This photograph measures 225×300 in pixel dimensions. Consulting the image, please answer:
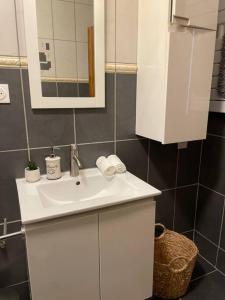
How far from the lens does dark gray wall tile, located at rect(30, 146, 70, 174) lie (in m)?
1.26

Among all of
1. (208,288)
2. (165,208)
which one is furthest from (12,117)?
(208,288)

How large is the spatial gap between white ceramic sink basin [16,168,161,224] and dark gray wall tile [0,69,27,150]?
0.20 m

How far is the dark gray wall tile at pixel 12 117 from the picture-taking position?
113cm

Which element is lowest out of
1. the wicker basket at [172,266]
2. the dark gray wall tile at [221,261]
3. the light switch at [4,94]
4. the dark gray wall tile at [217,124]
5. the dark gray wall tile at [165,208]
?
the dark gray wall tile at [221,261]

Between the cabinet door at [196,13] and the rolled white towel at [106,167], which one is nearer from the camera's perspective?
the cabinet door at [196,13]

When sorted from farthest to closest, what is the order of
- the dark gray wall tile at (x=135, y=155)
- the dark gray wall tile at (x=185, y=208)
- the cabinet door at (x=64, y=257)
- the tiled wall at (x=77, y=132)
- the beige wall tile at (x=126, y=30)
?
the dark gray wall tile at (x=185, y=208), the dark gray wall tile at (x=135, y=155), the beige wall tile at (x=126, y=30), the tiled wall at (x=77, y=132), the cabinet door at (x=64, y=257)

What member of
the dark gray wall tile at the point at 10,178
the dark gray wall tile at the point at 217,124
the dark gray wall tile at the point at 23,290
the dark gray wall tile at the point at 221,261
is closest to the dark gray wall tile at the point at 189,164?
the dark gray wall tile at the point at 217,124

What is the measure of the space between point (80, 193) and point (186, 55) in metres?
0.90

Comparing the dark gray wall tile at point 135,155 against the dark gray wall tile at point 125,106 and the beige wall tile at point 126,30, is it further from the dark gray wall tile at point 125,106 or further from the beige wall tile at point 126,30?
the beige wall tile at point 126,30

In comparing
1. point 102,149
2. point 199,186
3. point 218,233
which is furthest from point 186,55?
point 218,233

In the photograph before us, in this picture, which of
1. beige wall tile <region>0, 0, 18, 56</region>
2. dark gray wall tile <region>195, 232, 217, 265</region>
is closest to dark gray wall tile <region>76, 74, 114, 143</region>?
beige wall tile <region>0, 0, 18, 56</region>

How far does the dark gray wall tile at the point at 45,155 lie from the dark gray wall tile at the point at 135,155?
1.06 ft

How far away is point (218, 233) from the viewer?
5.42 ft

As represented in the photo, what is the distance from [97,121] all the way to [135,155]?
1.15ft
